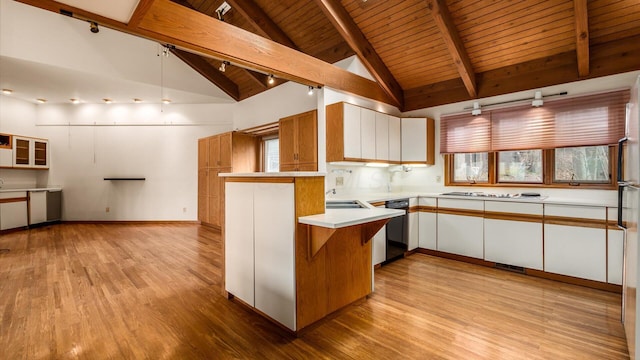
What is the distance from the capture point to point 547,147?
364 centimetres

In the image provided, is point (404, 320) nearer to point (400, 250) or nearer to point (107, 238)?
point (400, 250)

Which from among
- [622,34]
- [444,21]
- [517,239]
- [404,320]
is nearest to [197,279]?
[404,320]

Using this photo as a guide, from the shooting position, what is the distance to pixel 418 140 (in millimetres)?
4602

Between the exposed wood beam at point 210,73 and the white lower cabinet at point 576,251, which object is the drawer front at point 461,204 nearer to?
the white lower cabinet at point 576,251

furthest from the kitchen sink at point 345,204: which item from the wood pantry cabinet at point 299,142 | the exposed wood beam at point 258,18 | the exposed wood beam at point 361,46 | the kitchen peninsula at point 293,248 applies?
the exposed wood beam at point 258,18

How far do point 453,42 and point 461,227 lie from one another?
2468 mm

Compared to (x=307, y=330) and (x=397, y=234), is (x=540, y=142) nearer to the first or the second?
(x=397, y=234)

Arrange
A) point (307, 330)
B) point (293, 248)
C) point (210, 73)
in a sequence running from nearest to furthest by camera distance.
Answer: point (293, 248), point (307, 330), point (210, 73)

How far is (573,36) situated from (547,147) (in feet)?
4.40

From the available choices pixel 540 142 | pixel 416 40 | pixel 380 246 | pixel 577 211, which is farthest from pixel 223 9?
pixel 577 211

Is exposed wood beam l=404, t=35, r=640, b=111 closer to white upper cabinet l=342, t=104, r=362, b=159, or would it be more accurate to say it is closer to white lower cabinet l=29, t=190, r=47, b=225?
white upper cabinet l=342, t=104, r=362, b=159

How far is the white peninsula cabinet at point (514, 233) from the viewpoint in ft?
10.8

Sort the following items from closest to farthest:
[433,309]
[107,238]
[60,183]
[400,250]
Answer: [433,309] < [400,250] < [107,238] < [60,183]

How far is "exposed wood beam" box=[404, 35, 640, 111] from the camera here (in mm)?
3209
